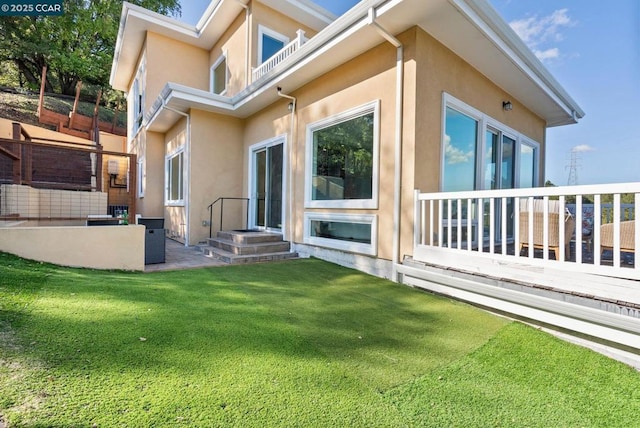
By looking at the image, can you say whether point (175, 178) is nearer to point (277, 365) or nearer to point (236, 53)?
point (236, 53)

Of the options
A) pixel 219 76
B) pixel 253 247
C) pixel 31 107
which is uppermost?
pixel 31 107

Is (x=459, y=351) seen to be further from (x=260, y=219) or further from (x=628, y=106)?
(x=628, y=106)

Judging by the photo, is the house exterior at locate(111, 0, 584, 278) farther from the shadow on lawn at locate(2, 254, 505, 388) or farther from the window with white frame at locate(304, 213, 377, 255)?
the shadow on lawn at locate(2, 254, 505, 388)

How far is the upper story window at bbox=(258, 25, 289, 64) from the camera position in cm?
902

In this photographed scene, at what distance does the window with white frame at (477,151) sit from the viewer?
5254mm

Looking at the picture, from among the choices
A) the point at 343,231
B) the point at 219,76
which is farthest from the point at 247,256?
the point at 219,76

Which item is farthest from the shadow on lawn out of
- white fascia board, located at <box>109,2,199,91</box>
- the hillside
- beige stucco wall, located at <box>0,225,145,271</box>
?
the hillside

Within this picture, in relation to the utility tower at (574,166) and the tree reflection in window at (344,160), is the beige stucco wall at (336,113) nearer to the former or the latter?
the tree reflection in window at (344,160)

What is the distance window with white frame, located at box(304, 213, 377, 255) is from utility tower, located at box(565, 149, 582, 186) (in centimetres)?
855

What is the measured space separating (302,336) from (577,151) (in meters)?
12.0

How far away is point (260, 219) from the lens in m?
8.10

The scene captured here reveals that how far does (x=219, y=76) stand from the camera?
1098 cm

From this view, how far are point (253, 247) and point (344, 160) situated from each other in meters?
2.53

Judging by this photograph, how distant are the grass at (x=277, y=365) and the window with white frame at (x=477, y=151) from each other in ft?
8.85
